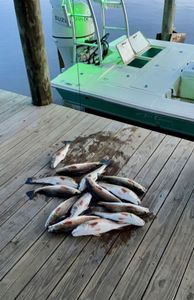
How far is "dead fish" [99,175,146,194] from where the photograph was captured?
216cm

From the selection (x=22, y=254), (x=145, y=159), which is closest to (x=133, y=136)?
(x=145, y=159)

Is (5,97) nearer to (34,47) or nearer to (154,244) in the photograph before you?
(34,47)

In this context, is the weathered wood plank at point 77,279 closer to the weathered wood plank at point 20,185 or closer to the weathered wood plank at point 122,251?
the weathered wood plank at point 122,251

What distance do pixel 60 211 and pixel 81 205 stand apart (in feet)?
0.47

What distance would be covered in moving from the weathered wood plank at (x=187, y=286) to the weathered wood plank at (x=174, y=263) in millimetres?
20

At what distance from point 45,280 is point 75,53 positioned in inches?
155

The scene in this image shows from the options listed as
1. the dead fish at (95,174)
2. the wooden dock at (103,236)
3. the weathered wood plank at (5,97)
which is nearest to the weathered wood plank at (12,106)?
the weathered wood plank at (5,97)

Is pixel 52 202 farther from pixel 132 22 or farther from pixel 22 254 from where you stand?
pixel 132 22

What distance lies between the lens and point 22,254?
1787 mm

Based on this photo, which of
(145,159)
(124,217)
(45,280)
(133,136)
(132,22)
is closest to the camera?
(45,280)

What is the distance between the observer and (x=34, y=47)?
3018 mm

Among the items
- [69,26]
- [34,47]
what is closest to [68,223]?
[34,47]

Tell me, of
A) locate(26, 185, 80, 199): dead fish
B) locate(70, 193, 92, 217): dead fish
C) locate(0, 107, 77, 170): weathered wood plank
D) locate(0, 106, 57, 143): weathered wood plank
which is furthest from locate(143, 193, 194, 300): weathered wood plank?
locate(0, 106, 57, 143): weathered wood plank

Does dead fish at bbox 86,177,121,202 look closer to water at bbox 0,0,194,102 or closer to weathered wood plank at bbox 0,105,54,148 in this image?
weathered wood plank at bbox 0,105,54,148
